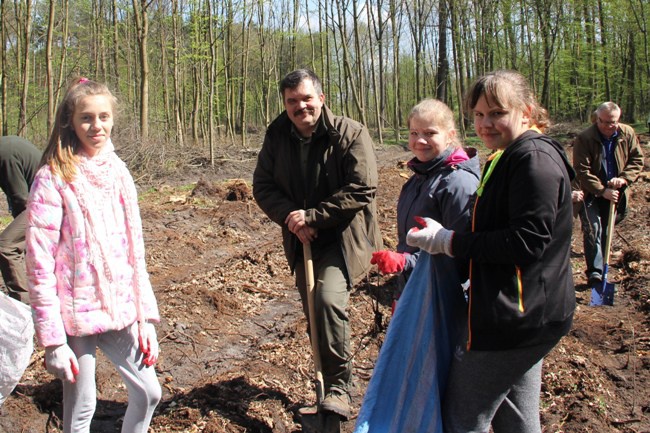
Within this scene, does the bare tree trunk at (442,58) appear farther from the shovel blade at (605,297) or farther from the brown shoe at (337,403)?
the brown shoe at (337,403)

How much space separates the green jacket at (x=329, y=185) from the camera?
3.57 m

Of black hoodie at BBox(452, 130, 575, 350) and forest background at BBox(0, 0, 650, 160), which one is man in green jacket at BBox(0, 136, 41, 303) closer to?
→ black hoodie at BBox(452, 130, 575, 350)

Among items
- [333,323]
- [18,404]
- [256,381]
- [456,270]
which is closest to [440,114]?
[456,270]

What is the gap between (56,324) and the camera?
7.77 feet

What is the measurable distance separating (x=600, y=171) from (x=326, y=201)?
13.9 ft

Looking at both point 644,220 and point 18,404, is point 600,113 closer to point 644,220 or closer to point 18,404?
point 644,220

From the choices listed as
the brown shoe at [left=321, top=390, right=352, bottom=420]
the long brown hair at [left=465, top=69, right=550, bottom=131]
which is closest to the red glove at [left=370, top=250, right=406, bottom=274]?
the long brown hair at [left=465, top=69, right=550, bottom=131]

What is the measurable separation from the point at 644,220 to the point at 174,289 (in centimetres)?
764

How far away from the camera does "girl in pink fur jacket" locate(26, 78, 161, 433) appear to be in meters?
2.39

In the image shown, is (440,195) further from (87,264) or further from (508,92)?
(87,264)

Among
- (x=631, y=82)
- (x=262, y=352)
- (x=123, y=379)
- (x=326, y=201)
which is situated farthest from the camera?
(x=631, y=82)

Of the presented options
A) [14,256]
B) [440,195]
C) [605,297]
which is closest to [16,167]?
[14,256]

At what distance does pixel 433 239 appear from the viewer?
2.27 meters

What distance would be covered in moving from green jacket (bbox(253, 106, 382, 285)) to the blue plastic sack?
1.05 meters
